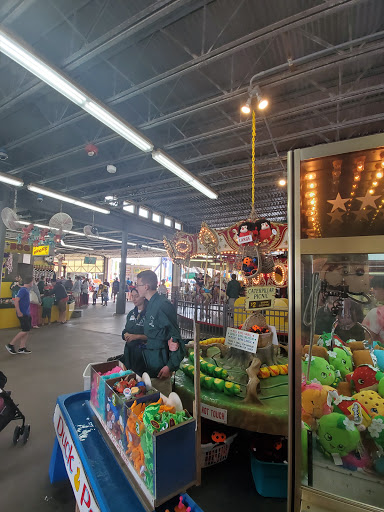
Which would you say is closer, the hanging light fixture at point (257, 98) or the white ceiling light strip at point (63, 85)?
the white ceiling light strip at point (63, 85)

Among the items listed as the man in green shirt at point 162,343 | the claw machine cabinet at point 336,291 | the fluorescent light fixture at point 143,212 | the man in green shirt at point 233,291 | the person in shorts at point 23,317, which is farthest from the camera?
the fluorescent light fixture at point 143,212

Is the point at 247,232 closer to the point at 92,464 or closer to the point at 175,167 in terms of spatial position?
the point at 92,464

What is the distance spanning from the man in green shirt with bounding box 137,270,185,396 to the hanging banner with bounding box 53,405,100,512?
79 cm

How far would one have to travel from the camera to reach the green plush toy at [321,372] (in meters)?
2.11

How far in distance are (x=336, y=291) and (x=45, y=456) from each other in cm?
310

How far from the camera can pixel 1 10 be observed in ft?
10.5

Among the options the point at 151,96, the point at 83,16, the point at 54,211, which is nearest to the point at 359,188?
the point at 83,16

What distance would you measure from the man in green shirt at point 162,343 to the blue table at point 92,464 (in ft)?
2.10

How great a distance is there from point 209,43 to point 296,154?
4.29 m

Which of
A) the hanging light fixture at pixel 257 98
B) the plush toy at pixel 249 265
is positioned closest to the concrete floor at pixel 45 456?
the plush toy at pixel 249 265

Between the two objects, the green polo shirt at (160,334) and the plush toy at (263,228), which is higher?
the plush toy at (263,228)

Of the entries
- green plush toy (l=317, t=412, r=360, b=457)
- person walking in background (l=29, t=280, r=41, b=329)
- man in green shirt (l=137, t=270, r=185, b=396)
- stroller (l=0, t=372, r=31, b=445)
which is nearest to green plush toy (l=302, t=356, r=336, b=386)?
green plush toy (l=317, t=412, r=360, b=457)

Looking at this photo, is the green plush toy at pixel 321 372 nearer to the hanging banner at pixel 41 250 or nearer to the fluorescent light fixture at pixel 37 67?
the fluorescent light fixture at pixel 37 67

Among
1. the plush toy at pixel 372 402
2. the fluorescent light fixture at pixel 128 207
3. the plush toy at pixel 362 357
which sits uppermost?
the fluorescent light fixture at pixel 128 207
